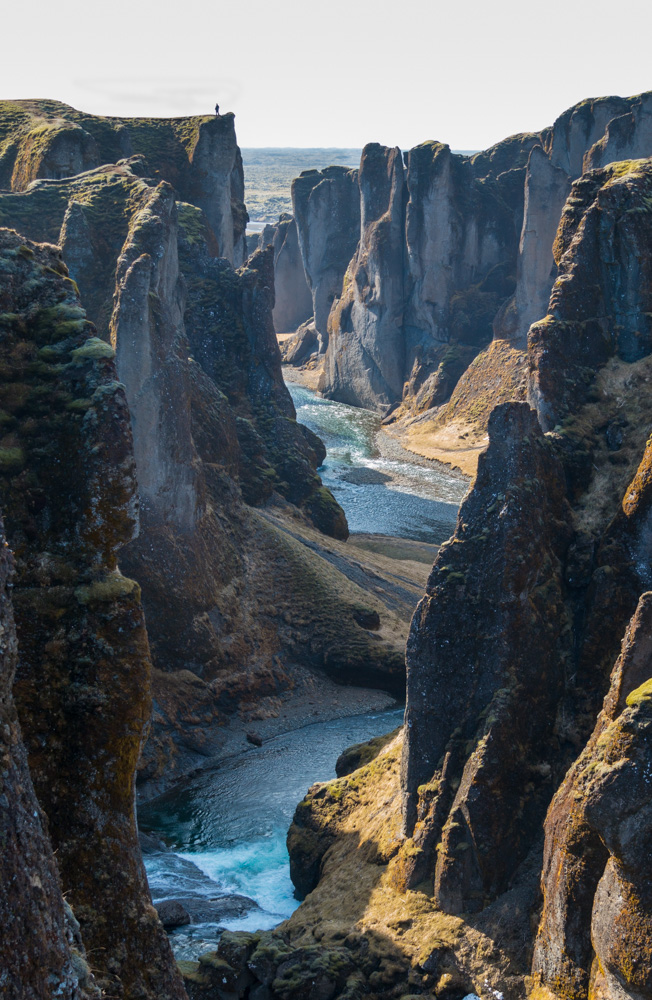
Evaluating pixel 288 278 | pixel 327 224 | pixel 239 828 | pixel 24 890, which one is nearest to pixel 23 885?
pixel 24 890

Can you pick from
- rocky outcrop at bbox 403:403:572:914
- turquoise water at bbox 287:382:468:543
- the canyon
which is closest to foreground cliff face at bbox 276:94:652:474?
turquoise water at bbox 287:382:468:543

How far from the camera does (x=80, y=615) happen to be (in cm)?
1644

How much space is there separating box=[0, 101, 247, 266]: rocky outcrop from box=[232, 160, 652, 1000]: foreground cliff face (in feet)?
128

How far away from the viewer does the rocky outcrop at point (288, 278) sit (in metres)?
141

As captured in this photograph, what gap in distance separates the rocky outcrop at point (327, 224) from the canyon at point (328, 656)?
83.2 meters

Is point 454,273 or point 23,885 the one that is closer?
point 23,885

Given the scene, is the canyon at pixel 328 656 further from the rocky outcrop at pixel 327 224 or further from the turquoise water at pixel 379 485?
the rocky outcrop at pixel 327 224

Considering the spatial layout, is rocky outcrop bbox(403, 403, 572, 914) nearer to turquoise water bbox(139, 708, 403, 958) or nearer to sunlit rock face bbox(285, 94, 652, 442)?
turquoise water bbox(139, 708, 403, 958)

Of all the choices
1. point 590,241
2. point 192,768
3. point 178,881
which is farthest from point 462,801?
point 192,768

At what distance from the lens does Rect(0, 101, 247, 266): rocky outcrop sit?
56.7m

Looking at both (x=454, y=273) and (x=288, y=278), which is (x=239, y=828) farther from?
(x=288, y=278)

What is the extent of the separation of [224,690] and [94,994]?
98.4ft

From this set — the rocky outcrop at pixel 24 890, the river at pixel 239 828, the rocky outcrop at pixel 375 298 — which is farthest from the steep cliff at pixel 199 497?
the rocky outcrop at pixel 375 298

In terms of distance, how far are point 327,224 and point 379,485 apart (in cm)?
5733
